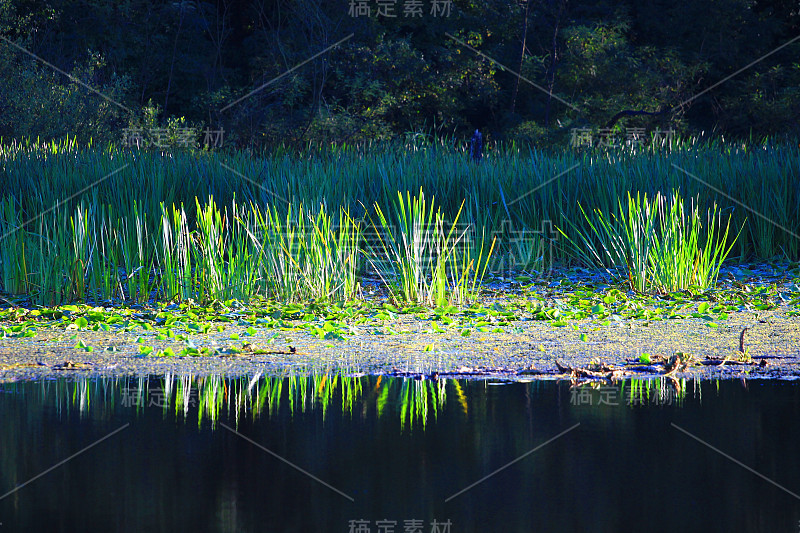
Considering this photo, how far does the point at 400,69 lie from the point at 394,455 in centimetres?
1776

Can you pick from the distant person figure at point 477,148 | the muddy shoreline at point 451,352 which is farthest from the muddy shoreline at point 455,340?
the distant person figure at point 477,148

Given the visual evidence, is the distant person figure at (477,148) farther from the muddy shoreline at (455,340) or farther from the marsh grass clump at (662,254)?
the muddy shoreline at (455,340)

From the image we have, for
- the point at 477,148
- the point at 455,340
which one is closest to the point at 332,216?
the point at 455,340

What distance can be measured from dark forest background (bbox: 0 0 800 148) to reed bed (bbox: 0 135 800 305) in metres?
9.16

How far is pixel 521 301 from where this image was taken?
6.89 meters

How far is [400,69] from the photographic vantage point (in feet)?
67.0

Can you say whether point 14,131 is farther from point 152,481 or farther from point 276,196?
point 152,481

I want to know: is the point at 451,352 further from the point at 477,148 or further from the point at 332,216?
the point at 477,148

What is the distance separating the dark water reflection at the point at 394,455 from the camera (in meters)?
2.79

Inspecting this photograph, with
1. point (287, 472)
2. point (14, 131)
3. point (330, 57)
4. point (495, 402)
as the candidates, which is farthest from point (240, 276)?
point (330, 57)

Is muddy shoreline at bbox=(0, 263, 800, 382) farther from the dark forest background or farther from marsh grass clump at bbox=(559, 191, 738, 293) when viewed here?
the dark forest background

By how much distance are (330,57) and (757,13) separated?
920 cm

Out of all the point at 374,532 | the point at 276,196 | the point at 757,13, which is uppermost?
the point at 757,13

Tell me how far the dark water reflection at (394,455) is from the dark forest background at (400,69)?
47.6 feet
